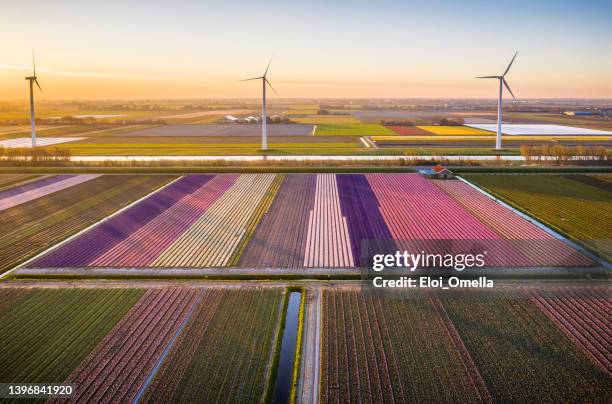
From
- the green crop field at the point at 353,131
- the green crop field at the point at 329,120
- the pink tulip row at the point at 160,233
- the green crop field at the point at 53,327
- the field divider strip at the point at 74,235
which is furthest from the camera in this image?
the green crop field at the point at 329,120

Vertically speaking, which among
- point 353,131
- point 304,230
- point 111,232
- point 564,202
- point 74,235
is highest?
point 353,131

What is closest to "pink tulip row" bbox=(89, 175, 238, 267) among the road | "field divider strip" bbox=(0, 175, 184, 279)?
"field divider strip" bbox=(0, 175, 184, 279)

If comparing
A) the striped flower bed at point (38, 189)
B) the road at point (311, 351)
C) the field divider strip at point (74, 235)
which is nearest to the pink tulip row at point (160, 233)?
the field divider strip at point (74, 235)

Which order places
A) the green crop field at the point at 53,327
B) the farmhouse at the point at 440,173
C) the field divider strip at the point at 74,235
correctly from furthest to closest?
the farmhouse at the point at 440,173, the field divider strip at the point at 74,235, the green crop field at the point at 53,327

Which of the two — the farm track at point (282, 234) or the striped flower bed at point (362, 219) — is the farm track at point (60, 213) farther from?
the striped flower bed at point (362, 219)

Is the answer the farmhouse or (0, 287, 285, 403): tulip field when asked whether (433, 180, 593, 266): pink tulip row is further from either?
(0, 287, 285, 403): tulip field

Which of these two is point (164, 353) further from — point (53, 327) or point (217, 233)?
point (217, 233)

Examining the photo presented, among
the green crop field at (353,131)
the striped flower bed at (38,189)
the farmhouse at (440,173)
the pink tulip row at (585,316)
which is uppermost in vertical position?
the green crop field at (353,131)

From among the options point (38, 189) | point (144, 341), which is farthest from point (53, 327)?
point (38, 189)
